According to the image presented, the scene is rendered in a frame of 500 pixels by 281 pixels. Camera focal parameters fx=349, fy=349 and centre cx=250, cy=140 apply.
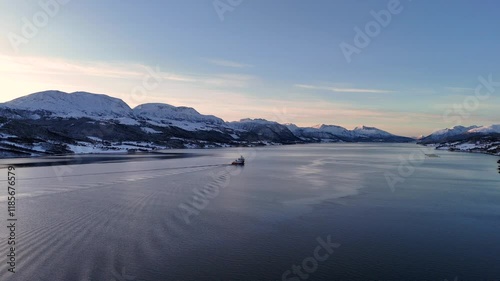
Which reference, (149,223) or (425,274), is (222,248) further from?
(425,274)

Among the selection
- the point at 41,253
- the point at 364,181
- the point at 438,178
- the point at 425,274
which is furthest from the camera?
the point at 438,178

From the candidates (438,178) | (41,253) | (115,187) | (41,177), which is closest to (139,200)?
(115,187)

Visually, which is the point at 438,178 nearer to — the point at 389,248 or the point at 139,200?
the point at 389,248

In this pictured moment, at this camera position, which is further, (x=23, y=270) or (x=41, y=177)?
(x=41, y=177)

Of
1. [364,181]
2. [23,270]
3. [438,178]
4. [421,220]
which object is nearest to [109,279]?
[23,270]

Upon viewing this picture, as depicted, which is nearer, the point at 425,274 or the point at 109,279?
the point at 109,279

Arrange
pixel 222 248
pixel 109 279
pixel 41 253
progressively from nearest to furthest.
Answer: pixel 109 279 < pixel 41 253 < pixel 222 248
